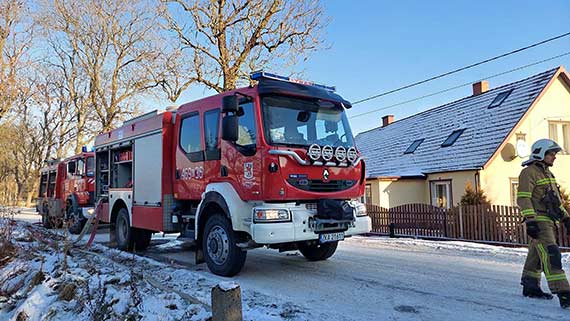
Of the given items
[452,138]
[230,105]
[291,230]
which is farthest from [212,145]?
[452,138]

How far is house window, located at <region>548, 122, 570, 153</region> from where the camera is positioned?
18.4m

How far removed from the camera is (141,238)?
33.1 feet

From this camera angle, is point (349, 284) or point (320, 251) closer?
point (349, 284)

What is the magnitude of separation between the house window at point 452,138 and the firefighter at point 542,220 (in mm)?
14787

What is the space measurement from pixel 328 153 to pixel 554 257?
325cm

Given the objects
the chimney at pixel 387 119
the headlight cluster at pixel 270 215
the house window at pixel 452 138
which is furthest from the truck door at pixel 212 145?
the chimney at pixel 387 119

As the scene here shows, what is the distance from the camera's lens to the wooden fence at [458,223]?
10904 millimetres

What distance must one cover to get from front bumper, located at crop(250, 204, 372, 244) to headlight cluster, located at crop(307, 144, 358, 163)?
0.82 meters

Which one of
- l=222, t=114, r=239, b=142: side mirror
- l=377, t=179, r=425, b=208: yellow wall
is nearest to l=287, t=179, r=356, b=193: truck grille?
l=222, t=114, r=239, b=142: side mirror

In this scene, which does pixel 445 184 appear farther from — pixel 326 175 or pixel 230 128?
pixel 230 128

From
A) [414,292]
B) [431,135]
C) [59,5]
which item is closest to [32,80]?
[59,5]

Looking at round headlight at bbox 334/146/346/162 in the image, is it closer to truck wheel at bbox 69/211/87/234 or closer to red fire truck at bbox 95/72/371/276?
red fire truck at bbox 95/72/371/276

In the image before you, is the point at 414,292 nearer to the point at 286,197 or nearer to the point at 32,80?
the point at 286,197

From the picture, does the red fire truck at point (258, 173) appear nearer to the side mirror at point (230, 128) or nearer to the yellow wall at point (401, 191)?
the side mirror at point (230, 128)
